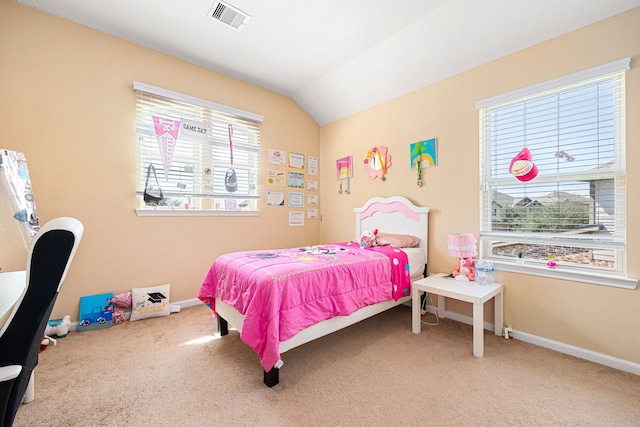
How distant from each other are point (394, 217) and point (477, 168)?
1.05 m

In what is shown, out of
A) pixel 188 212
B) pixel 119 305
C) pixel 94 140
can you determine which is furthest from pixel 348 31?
pixel 119 305

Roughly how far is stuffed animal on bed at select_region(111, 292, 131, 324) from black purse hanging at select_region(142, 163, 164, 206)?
96 cm

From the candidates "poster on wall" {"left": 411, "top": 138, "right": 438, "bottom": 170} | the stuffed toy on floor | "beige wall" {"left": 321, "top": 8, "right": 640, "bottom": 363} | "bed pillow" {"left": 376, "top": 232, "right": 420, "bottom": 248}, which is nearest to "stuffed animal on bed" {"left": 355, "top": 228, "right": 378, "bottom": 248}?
"bed pillow" {"left": 376, "top": 232, "right": 420, "bottom": 248}

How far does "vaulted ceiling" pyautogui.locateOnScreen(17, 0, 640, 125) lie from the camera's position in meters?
2.22

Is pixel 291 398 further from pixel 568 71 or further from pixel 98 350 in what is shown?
pixel 568 71

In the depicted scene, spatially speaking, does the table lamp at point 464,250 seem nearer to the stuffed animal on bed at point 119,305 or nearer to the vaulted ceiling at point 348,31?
the vaulted ceiling at point 348,31

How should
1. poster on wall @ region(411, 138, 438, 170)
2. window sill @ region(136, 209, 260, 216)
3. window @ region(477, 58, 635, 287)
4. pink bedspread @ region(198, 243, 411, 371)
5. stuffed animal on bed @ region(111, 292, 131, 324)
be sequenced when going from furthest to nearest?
poster on wall @ region(411, 138, 438, 170) → window sill @ region(136, 209, 260, 216) → stuffed animal on bed @ region(111, 292, 131, 324) → window @ region(477, 58, 635, 287) → pink bedspread @ region(198, 243, 411, 371)

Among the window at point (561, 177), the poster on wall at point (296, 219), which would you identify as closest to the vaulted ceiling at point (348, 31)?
the window at point (561, 177)

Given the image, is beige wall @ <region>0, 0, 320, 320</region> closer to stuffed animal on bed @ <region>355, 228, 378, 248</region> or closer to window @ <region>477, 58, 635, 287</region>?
stuffed animal on bed @ <region>355, 228, 378, 248</region>

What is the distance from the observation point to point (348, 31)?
105 inches

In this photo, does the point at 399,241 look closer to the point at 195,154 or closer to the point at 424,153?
the point at 424,153

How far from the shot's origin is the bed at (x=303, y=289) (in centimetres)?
172

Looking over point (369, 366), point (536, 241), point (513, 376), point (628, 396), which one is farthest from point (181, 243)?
point (628, 396)

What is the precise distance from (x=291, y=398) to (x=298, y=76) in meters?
3.44
